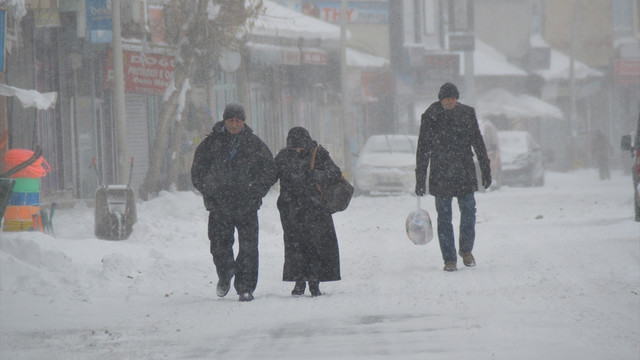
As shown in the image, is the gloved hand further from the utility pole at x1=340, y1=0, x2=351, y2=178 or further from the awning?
the utility pole at x1=340, y1=0, x2=351, y2=178

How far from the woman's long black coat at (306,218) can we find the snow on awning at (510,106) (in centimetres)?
3679

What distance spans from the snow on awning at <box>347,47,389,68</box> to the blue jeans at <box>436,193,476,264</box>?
29.9 metres

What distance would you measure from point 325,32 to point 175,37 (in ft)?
42.3

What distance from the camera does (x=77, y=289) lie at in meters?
10.1

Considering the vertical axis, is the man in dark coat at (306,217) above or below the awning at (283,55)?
below

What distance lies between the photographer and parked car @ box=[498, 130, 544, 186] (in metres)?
34.3

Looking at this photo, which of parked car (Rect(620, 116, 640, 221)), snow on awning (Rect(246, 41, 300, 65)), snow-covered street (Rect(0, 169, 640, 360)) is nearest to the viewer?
snow-covered street (Rect(0, 169, 640, 360))

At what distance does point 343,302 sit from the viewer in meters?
9.00

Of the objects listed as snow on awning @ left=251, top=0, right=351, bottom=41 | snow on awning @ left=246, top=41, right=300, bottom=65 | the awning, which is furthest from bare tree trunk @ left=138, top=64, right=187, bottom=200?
snow on awning @ left=251, top=0, right=351, bottom=41

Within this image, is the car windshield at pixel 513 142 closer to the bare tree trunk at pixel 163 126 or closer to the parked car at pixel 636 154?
the bare tree trunk at pixel 163 126

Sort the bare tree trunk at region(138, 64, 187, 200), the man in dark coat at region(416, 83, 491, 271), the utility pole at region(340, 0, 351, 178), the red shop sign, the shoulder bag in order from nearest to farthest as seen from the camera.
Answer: the shoulder bag, the man in dark coat at region(416, 83, 491, 271), the bare tree trunk at region(138, 64, 187, 200), the red shop sign, the utility pole at region(340, 0, 351, 178)

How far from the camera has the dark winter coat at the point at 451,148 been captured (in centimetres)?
1087

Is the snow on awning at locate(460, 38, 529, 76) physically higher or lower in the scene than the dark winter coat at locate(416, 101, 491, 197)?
higher

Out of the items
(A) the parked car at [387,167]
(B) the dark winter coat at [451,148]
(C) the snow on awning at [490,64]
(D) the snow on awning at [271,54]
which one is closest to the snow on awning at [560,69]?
(C) the snow on awning at [490,64]
